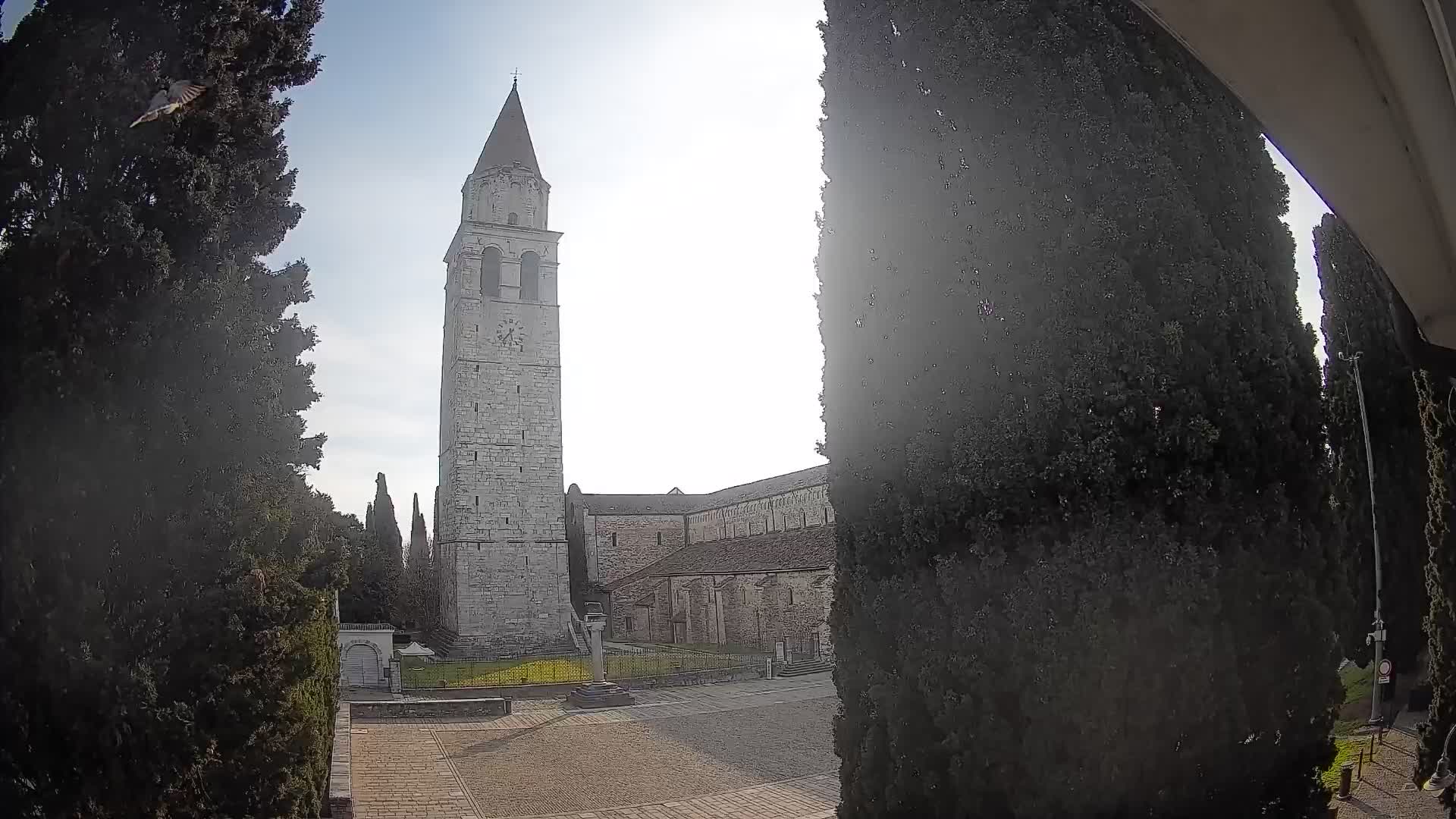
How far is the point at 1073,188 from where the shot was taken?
197 inches

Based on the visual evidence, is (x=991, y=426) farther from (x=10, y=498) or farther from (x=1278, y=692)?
(x=10, y=498)

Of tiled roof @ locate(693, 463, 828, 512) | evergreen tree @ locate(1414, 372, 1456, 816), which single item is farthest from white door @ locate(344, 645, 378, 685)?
evergreen tree @ locate(1414, 372, 1456, 816)

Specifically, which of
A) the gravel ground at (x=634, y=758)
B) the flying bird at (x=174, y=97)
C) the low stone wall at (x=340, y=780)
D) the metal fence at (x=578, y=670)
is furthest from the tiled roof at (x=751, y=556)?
the flying bird at (x=174, y=97)

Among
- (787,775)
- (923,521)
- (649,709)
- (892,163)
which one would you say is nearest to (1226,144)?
(892,163)

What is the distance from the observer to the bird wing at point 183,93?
210 inches

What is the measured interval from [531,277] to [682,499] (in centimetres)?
1769

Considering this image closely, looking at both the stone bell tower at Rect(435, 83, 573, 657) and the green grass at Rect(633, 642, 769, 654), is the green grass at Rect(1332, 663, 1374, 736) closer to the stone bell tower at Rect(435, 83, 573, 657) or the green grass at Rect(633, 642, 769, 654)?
the green grass at Rect(633, 642, 769, 654)

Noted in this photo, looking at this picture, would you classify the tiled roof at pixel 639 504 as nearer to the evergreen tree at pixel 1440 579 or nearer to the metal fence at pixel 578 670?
the metal fence at pixel 578 670

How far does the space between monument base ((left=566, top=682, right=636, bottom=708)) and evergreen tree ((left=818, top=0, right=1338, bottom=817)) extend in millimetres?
16879

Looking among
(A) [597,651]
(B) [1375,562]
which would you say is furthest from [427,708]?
(B) [1375,562]

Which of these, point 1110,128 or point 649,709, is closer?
point 1110,128

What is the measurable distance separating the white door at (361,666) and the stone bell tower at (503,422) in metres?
8.33

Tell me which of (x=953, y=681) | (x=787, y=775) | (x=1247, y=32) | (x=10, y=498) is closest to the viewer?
(x=1247, y=32)

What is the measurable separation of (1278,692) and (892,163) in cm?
414
